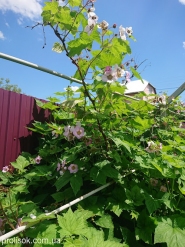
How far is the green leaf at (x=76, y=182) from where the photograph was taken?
146cm

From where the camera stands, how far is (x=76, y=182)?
1.50m

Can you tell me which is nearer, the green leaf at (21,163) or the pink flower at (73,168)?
the pink flower at (73,168)

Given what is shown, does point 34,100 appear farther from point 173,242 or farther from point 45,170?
point 173,242

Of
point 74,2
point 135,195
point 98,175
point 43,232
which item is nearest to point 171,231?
point 135,195

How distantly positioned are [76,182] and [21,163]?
3.46ft

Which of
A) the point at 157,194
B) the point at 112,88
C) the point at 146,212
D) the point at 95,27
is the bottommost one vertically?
the point at 146,212

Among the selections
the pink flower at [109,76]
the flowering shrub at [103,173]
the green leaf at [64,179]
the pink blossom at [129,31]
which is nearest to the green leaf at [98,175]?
the flowering shrub at [103,173]

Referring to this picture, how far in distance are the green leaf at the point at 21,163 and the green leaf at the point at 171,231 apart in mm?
1449

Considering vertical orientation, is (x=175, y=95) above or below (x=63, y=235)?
above

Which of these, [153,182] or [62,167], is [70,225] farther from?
[153,182]

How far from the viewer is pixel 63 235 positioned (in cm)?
109

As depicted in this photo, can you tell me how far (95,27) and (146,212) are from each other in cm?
128

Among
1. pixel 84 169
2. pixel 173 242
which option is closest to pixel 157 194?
pixel 173 242

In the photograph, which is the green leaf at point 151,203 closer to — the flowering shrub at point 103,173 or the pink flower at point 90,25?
the flowering shrub at point 103,173
